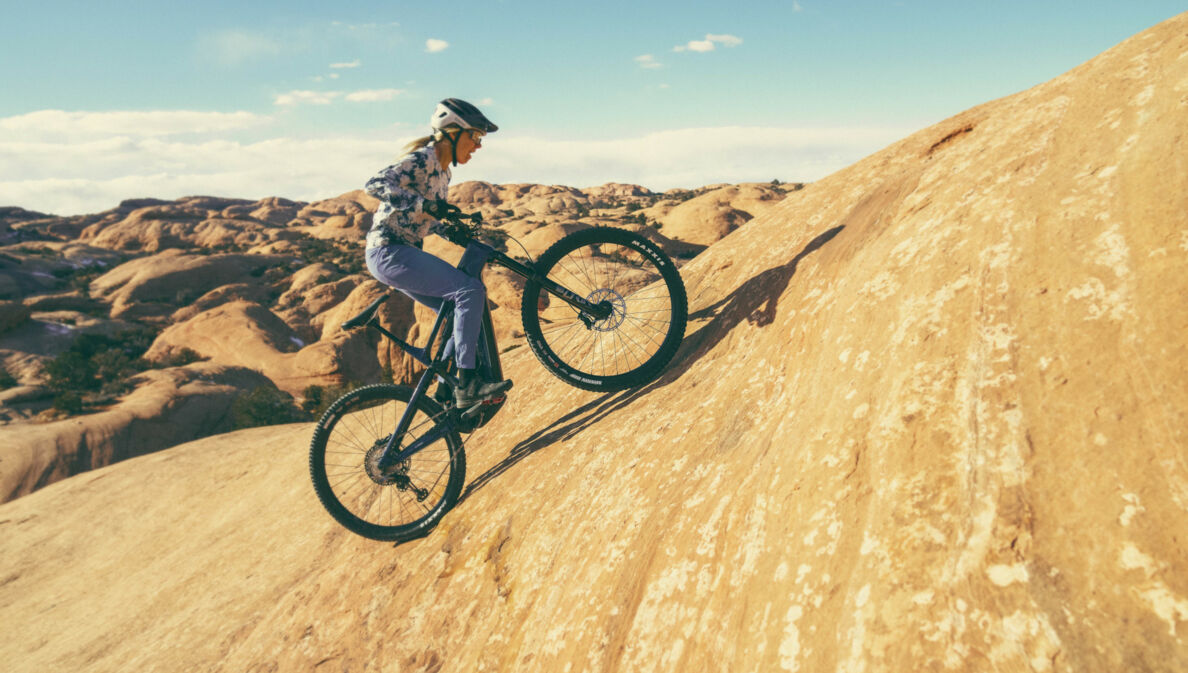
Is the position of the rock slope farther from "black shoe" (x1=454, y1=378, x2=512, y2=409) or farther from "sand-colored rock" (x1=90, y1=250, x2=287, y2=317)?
"black shoe" (x1=454, y1=378, x2=512, y2=409)

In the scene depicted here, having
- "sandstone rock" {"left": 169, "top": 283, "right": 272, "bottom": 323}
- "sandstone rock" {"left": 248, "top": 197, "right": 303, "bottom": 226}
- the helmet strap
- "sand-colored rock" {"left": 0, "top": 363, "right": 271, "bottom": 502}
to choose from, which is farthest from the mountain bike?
"sandstone rock" {"left": 248, "top": 197, "right": 303, "bottom": 226}

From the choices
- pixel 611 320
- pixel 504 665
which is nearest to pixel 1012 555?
pixel 504 665

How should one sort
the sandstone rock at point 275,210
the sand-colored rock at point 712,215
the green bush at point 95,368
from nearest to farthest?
the green bush at point 95,368 → the sand-colored rock at point 712,215 → the sandstone rock at point 275,210

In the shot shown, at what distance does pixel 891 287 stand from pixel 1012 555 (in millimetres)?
1895

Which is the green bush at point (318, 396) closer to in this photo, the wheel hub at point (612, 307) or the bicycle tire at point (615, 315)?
the bicycle tire at point (615, 315)

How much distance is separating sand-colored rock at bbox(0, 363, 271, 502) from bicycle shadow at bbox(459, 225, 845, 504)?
16519mm

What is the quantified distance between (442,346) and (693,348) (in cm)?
229

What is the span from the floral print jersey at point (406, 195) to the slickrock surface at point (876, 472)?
89.1 inches

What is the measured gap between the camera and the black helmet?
4.98 m

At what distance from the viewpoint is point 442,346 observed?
5.41m

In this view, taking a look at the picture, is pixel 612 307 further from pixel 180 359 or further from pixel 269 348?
pixel 180 359

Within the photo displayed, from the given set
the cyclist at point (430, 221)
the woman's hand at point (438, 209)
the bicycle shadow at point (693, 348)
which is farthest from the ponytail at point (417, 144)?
the bicycle shadow at point (693, 348)

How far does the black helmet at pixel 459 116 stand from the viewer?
498 centimetres

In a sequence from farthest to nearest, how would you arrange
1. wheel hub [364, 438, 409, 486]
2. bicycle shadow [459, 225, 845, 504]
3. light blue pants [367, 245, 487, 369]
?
wheel hub [364, 438, 409, 486] → bicycle shadow [459, 225, 845, 504] → light blue pants [367, 245, 487, 369]
